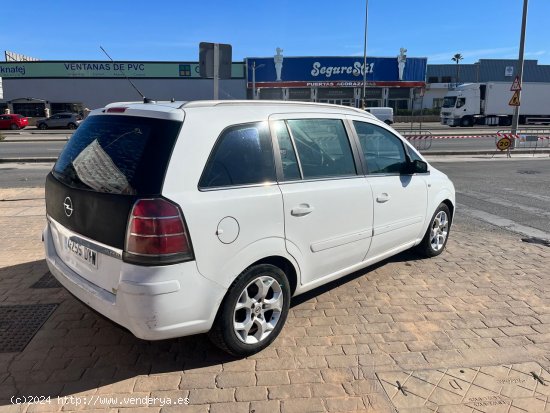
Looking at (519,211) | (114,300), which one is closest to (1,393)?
(114,300)

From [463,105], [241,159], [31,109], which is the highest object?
[463,105]

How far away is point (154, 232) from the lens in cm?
260

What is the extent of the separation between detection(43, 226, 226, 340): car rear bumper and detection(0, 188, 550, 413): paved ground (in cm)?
43

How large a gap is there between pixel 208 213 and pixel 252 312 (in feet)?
2.78

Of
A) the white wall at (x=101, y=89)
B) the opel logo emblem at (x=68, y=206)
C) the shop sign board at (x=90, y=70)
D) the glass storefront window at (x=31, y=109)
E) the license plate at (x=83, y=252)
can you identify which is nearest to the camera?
the license plate at (x=83, y=252)

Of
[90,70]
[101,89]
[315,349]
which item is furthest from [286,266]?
[90,70]

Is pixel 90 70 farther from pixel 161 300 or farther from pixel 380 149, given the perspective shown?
pixel 161 300

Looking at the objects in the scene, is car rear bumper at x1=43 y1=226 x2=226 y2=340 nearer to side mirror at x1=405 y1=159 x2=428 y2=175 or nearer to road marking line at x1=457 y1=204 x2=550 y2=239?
side mirror at x1=405 y1=159 x2=428 y2=175

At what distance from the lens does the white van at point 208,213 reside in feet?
8.65

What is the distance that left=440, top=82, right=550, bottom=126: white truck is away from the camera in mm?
40500

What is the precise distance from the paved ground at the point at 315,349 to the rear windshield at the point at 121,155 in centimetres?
110

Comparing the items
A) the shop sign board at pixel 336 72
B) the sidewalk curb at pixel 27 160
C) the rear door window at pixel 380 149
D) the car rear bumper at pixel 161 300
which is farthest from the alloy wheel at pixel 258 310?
the shop sign board at pixel 336 72

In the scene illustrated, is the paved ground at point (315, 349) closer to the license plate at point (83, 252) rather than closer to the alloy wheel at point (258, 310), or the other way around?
the alloy wheel at point (258, 310)

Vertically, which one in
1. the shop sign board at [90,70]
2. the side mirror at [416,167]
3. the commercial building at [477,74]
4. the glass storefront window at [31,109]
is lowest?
the side mirror at [416,167]
